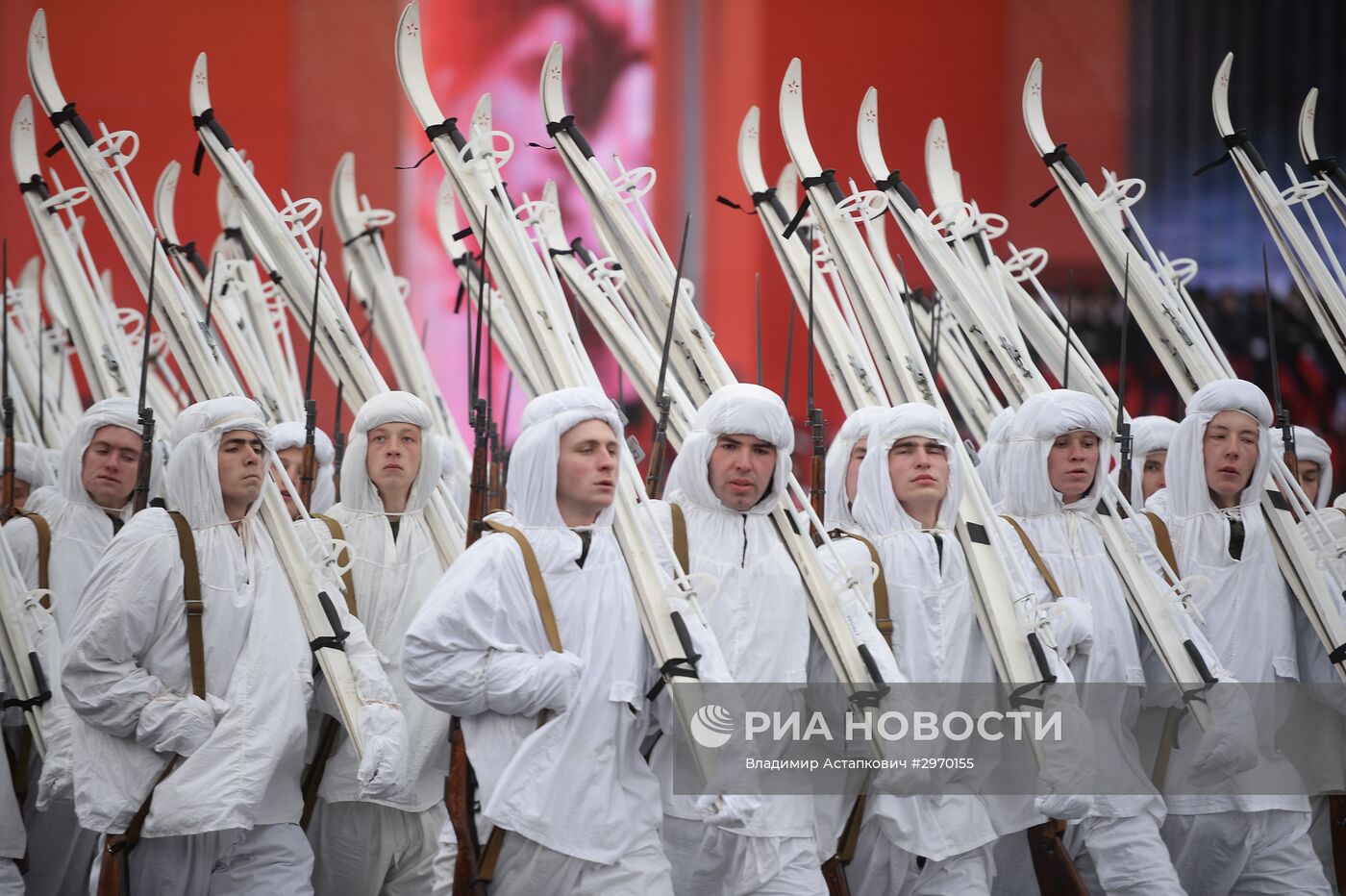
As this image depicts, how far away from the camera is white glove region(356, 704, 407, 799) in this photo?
15.4ft

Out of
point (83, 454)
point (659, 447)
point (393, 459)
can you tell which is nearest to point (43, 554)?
point (83, 454)

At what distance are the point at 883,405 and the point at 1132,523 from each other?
1044 millimetres

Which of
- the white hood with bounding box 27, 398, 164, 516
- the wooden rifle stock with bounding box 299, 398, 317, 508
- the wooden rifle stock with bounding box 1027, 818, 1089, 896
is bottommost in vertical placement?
the wooden rifle stock with bounding box 1027, 818, 1089, 896

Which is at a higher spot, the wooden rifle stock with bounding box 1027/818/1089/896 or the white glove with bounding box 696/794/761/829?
the white glove with bounding box 696/794/761/829

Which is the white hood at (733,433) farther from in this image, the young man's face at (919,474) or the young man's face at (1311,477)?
the young man's face at (1311,477)

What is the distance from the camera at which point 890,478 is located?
221 inches

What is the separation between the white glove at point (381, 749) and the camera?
4.71 m

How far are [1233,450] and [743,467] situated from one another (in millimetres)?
2227

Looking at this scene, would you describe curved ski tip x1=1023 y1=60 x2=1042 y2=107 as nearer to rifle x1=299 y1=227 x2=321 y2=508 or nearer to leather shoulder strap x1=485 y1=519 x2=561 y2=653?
rifle x1=299 y1=227 x2=321 y2=508

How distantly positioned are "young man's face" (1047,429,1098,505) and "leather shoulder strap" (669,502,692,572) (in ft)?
5.36

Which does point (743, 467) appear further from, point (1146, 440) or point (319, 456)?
point (1146, 440)

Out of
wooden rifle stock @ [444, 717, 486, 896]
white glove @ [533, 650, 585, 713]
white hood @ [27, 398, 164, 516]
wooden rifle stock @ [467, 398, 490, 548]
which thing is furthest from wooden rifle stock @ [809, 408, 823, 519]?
white hood @ [27, 398, 164, 516]

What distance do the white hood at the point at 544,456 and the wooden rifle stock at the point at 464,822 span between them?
65 centimetres

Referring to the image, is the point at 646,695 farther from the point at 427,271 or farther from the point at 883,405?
the point at 427,271
